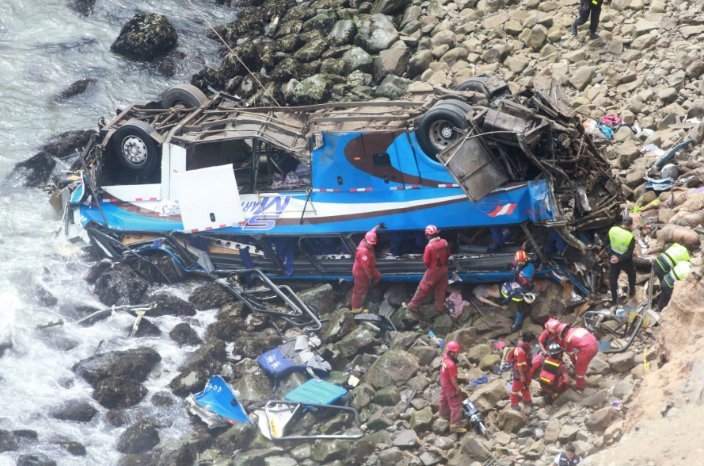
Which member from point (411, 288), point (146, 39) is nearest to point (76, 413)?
point (411, 288)

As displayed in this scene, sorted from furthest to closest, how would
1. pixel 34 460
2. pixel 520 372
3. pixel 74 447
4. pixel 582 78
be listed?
pixel 582 78 < pixel 74 447 < pixel 34 460 < pixel 520 372

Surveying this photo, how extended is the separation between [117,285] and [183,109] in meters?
2.72

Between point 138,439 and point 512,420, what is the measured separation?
4.28 m

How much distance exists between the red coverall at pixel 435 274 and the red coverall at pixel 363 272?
0.61 m

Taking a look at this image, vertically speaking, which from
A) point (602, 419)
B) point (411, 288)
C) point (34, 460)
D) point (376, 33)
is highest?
point (376, 33)

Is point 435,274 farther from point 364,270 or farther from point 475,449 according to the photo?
point 475,449

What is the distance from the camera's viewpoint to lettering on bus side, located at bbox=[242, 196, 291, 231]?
12086mm

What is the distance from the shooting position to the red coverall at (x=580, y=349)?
363 inches

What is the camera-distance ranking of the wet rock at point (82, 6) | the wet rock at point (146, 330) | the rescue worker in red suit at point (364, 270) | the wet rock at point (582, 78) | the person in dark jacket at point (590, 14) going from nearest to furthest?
the rescue worker in red suit at point (364, 270) → the wet rock at point (146, 330) → the wet rock at point (582, 78) → the person in dark jacket at point (590, 14) → the wet rock at point (82, 6)

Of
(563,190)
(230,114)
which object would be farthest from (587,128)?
(230,114)

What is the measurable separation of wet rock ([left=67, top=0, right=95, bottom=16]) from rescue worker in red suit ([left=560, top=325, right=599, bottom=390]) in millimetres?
14882

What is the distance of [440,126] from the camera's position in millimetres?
11031

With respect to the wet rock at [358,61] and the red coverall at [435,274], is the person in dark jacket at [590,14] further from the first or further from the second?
the red coverall at [435,274]

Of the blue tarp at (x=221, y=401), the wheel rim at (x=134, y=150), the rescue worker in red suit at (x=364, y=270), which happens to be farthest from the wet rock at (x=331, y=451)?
the wheel rim at (x=134, y=150)
